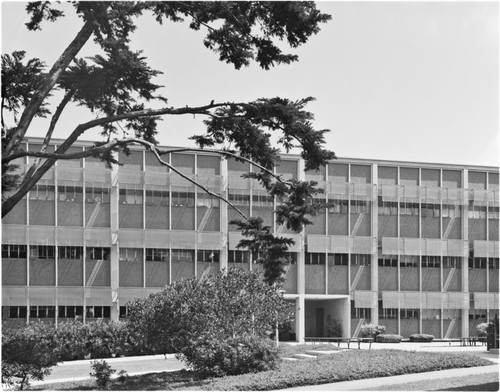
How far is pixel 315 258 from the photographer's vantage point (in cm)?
5562

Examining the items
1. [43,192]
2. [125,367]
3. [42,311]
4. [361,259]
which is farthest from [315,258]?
[125,367]

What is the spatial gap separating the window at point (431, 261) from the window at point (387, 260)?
2.07m

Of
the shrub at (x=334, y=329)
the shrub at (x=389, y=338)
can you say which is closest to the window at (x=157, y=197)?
the shrub at (x=334, y=329)

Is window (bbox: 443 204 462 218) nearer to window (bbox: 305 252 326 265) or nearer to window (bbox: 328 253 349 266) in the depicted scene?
window (bbox: 328 253 349 266)

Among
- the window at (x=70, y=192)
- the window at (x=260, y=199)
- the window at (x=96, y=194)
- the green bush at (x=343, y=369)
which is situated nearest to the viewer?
the green bush at (x=343, y=369)

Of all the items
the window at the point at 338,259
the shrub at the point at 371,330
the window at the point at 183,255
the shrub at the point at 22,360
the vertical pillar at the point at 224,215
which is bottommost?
the shrub at the point at 371,330

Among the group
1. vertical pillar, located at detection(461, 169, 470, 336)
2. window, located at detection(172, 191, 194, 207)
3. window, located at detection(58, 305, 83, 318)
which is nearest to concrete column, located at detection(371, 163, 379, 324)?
vertical pillar, located at detection(461, 169, 470, 336)

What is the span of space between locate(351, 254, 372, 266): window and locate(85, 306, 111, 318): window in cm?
1654

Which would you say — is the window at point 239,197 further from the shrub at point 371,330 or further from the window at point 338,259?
the shrub at point 371,330

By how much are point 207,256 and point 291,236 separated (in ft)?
18.6

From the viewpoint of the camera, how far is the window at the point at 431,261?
57.7m

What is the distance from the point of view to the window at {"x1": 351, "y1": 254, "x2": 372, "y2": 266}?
5647 cm

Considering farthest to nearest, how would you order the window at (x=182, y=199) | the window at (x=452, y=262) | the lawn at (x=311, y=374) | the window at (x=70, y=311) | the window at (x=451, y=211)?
the window at (x=452, y=262) < the window at (x=451, y=211) < the window at (x=182, y=199) < the window at (x=70, y=311) < the lawn at (x=311, y=374)

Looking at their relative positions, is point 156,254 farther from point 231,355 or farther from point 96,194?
point 231,355
